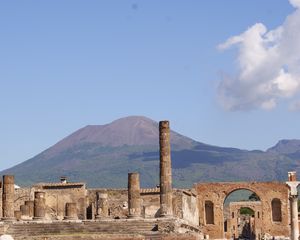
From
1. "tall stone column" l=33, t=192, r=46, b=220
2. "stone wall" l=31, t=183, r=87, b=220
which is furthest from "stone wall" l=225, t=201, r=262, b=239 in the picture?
"tall stone column" l=33, t=192, r=46, b=220

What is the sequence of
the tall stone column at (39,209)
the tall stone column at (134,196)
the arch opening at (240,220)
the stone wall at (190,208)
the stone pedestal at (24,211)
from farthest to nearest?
the arch opening at (240,220), the stone wall at (190,208), the stone pedestal at (24,211), the tall stone column at (39,209), the tall stone column at (134,196)

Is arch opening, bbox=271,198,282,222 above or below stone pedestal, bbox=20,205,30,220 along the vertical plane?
above

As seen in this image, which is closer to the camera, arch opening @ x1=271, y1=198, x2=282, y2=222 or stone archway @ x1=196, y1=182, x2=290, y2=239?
stone archway @ x1=196, y1=182, x2=290, y2=239

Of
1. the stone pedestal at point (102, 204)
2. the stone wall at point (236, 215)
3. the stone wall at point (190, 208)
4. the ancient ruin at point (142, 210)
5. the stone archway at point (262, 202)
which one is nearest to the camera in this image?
the ancient ruin at point (142, 210)

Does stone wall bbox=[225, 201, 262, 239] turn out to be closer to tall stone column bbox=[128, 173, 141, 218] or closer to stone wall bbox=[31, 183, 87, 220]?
stone wall bbox=[31, 183, 87, 220]

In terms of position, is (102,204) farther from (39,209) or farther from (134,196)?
(39,209)

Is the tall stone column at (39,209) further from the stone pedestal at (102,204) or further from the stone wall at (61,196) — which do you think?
the stone wall at (61,196)

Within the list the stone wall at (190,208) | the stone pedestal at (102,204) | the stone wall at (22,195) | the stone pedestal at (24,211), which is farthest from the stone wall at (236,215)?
the stone pedestal at (24,211)

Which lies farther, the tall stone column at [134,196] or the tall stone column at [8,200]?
the tall stone column at [134,196]

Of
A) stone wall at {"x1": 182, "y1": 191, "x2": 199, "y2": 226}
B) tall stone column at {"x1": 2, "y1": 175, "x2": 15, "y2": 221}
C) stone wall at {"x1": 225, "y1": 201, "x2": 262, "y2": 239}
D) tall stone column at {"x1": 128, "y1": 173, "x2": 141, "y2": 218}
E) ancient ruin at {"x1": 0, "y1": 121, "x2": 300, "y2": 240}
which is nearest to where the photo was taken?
ancient ruin at {"x1": 0, "y1": 121, "x2": 300, "y2": 240}

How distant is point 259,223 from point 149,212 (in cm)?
1606

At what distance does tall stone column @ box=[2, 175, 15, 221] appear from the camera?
4553cm

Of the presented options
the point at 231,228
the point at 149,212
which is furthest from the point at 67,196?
the point at 231,228

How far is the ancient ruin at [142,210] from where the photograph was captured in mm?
42766
